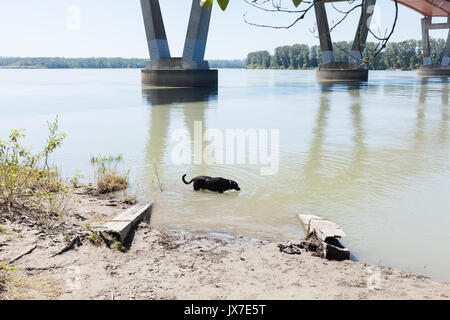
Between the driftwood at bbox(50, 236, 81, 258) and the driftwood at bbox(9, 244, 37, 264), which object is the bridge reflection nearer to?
the driftwood at bbox(50, 236, 81, 258)

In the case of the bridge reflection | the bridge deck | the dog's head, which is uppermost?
the bridge deck

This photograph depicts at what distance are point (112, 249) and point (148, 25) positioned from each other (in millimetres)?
40016

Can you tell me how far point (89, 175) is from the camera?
33.7 feet

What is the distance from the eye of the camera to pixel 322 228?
5.91 metres

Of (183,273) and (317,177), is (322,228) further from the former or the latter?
(317,177)

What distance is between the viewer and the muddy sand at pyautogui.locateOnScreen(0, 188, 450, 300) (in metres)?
4.27

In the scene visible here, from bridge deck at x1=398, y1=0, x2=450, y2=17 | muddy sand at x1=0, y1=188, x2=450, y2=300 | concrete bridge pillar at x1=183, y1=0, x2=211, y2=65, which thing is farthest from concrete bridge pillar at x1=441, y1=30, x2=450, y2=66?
muddy sand at x1=0, y1=188, x2=450, y2=300

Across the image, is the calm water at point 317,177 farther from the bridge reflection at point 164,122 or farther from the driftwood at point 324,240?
the driftwood at point 324,240

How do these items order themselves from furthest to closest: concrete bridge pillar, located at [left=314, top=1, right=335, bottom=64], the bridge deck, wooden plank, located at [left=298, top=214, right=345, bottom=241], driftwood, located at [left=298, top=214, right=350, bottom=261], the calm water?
the bridge deck → concrete bridge pillar, located at [left=314, top=1, right=335, bottom=64] → the calm water → wooden plank, located at [left=298, top=214, right=345, bottom=241] → driftwood, located at [left=298, top=214, right=350, bottom=261]

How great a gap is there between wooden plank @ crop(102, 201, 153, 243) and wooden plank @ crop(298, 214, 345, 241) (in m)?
2.62

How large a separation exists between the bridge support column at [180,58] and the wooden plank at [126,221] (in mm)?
35436

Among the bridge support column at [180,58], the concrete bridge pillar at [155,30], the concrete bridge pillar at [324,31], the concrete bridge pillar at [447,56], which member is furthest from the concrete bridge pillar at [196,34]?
the concrete bridge pillar at [447,56]

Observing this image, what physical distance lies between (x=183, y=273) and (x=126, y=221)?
167 cm
